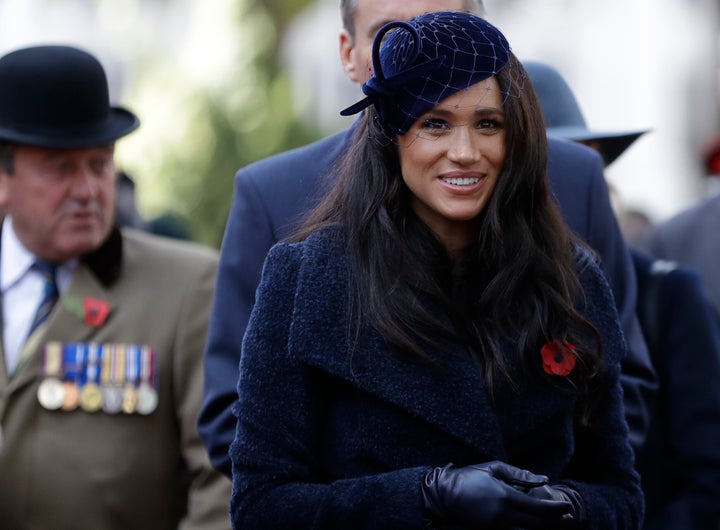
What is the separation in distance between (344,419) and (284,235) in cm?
72

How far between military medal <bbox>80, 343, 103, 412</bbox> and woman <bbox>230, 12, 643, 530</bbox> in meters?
1.70

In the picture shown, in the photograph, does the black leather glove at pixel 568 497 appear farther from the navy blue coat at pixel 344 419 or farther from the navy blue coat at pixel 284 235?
the navy blue coat at pixel 284 235

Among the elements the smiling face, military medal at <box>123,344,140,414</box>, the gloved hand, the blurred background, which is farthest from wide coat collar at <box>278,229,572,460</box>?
the blurred background

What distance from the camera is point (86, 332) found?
4.50 m

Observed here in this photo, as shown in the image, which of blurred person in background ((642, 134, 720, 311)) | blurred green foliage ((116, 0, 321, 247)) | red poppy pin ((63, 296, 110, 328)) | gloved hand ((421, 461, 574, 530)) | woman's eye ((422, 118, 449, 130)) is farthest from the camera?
blurred green foliage ((116, 0, 321, 247))

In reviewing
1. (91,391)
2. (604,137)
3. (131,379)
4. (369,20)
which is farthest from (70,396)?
(604,137)

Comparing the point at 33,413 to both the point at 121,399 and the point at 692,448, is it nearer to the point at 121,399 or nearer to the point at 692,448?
the point at 121,399

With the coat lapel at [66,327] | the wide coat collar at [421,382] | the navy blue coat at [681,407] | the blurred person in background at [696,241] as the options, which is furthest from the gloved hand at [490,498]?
the blurred person in background at [696,241]

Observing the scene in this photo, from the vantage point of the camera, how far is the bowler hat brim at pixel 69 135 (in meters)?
4.62

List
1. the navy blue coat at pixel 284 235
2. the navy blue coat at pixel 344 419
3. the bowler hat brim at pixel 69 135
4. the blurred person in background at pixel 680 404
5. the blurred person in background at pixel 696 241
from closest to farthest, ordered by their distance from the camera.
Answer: the navy blue coat at pixel 344 419 < the navy blue coat at pixel 284 235 < the blurred person in background at pixel 680 404 < the bowler hat brim at pixel 69 135 < the blurred person in background at pixel 696 241

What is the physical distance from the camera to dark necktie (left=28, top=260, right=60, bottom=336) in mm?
4535

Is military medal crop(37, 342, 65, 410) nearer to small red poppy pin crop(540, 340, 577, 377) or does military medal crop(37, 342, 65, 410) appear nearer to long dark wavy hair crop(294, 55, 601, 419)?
long dark wavy hair crop(294, 55, 601, 419)

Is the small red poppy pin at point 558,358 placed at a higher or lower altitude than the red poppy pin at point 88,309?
higher

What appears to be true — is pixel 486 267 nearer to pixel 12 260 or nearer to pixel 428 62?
pixel 428 62
